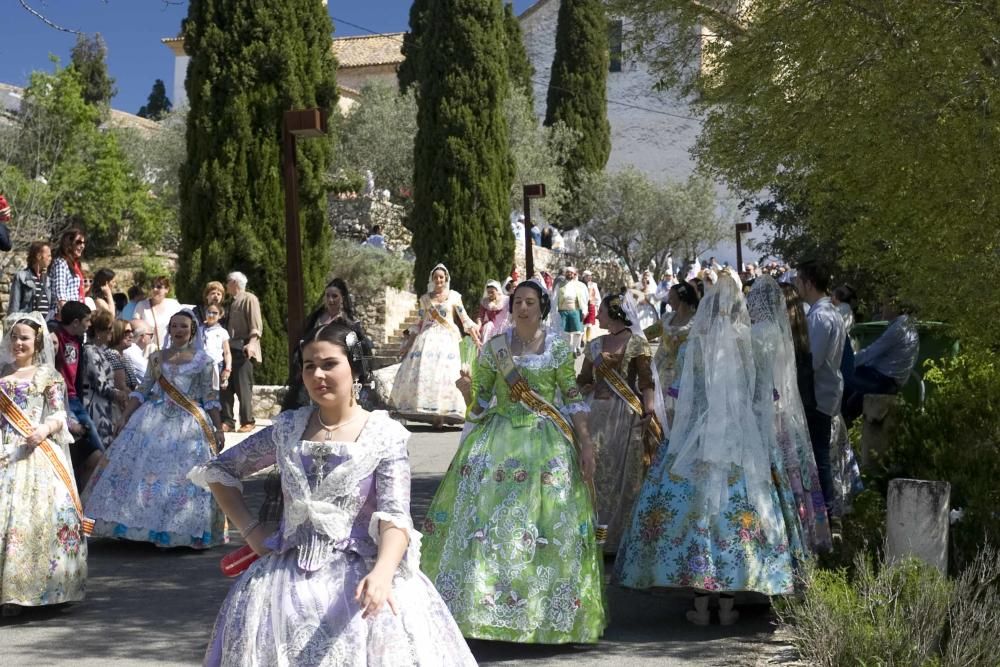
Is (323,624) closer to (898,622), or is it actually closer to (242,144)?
(898,622)

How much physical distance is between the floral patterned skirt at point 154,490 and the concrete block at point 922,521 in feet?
15.6

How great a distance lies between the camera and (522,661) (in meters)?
6.15

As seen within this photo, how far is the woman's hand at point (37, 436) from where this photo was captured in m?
7.11

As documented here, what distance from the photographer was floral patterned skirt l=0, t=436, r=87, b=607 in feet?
22.9

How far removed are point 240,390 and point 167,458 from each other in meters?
6.15

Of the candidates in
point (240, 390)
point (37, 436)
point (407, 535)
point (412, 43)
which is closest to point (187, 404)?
point (37, 436)

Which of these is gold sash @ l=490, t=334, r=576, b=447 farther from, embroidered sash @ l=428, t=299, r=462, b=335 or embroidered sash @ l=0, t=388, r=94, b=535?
embroidered sash @ l=428, t=299, r=462, b=335

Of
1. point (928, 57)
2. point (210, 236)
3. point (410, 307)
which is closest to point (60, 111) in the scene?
point (410, 307)

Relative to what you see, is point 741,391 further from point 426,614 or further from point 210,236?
point 210,236

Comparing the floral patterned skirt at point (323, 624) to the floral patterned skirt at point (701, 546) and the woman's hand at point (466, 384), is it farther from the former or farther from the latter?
the woman's hand at point (466, 384)

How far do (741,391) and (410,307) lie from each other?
1990cm

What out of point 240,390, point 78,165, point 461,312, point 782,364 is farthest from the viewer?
point 78,165

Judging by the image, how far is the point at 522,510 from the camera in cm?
637

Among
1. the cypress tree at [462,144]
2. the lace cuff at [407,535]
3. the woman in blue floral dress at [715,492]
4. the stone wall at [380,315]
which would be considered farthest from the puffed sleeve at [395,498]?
the cypress tree at [462,144]
